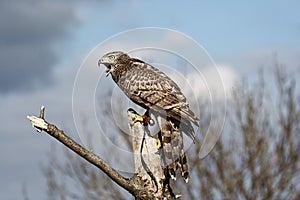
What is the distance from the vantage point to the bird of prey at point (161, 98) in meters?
8.16

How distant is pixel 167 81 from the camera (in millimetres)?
8664

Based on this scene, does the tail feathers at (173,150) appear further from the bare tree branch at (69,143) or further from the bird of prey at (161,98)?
the bare tree branch at (69,143)

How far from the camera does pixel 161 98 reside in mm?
8531

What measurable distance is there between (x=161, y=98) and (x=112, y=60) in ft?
2.23

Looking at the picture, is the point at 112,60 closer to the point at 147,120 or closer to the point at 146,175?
the point at 147,120

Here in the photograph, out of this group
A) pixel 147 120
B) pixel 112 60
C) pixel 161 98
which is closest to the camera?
pixel 147 120

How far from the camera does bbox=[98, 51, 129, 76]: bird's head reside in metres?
8.87

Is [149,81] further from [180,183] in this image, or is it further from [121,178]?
[180,183]

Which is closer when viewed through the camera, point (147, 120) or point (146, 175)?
point (146, 175)

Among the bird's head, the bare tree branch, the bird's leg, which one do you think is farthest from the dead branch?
the bird's head

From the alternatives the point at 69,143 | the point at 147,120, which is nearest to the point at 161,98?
the point at 147,120

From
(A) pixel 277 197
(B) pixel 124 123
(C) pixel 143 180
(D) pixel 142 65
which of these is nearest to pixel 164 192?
(C) pixel 143 180

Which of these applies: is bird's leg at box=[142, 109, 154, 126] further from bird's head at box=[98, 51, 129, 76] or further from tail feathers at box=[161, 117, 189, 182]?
bird's head at box=[98, 51, 129, 76]

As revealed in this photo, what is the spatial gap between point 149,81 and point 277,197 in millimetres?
15041
